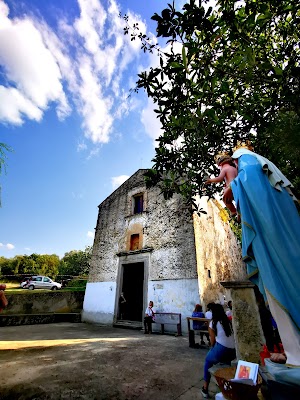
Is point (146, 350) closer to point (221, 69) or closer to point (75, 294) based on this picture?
point (221, 69)

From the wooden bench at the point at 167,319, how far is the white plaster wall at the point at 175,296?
0.55 feet

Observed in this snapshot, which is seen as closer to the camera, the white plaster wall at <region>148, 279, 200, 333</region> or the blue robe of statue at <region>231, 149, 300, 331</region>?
the blue robe of statue at <region>231, 149, 300, 331</region>

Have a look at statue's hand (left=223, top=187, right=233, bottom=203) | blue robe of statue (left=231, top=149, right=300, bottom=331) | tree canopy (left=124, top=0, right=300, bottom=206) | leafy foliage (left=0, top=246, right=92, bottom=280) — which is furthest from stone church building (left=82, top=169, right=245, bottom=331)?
leafy foliage (left=0, top=246, right=92, bottom=280)

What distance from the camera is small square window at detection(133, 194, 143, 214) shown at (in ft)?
45.4

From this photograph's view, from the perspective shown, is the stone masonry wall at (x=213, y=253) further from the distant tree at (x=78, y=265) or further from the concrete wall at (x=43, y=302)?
the distant tree at (x=78, y=265)

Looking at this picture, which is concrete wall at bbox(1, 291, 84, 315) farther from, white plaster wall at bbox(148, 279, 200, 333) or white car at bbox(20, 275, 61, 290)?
white car at bbox(20, 275, 61, 290)

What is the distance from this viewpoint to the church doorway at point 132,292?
1273 centimetres

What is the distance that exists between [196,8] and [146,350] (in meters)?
7.39

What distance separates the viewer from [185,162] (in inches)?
175

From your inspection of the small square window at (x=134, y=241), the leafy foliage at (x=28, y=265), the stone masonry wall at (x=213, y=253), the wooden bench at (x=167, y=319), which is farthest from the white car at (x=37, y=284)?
the stone masonry wall at (x=213, y=253)

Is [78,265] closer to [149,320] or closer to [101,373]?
[149,320]

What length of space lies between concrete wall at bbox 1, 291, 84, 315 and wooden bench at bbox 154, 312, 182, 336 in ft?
23.6

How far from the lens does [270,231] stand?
150 centimetres

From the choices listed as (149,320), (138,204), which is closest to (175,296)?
(149,320)
